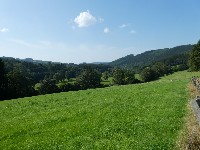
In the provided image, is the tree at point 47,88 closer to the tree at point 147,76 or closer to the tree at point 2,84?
the tree at point 2,84

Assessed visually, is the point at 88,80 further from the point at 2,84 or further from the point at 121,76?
the point at 2,84

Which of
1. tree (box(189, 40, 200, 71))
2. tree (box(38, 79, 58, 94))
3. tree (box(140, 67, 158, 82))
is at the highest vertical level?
tree (box(189, 40, 200, 71))

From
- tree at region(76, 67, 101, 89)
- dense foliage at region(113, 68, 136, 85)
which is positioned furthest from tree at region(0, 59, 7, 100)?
dense foliage at region(113, 68, 136, 85)

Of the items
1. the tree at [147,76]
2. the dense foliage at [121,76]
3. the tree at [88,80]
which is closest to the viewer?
the tree at [88,80]

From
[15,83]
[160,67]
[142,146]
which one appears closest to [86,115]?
[142,146]

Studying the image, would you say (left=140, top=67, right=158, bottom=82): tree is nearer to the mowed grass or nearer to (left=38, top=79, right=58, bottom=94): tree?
(left=38, top=79, right=58, bottom=94): tree

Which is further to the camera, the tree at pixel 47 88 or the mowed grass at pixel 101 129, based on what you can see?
the tree at pixel 47 88

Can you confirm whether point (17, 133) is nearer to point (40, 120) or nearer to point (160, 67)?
point (40, 120)

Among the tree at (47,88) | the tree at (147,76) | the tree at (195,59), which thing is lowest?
the tree at (47,88)

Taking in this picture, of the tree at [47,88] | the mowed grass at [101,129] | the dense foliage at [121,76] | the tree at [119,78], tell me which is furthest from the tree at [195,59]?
the mowed grass at [101,129]

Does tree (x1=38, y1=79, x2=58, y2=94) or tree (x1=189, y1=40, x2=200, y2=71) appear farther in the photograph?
tree (x1=38, y1=79, x2=58, y2=94)

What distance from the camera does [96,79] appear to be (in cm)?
16212

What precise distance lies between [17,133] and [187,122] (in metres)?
10.1

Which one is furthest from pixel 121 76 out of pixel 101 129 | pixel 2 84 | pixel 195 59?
pixel 101 129
